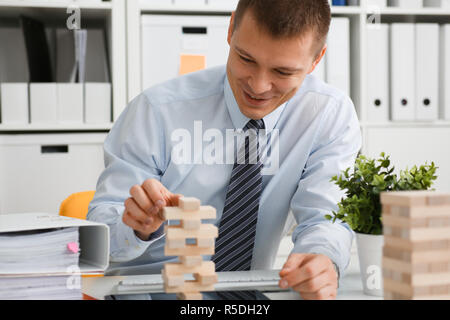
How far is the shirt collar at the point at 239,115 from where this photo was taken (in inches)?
48.1

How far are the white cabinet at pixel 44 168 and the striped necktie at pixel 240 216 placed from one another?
0.92 metres

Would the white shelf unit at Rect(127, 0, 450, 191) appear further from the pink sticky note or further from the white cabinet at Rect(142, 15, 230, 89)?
the pink sticky note

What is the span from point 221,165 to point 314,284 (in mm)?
534

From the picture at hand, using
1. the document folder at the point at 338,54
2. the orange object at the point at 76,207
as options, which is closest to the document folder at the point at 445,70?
the document folder at the point at 338,54

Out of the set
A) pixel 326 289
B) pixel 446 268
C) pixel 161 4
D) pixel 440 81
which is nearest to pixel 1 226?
pixel 326 289

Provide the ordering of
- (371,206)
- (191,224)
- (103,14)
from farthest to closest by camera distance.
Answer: (103,14) < (371,206) < (191,224)

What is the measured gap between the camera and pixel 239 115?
1.23 m

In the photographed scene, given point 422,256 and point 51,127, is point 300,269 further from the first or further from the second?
point 51,127

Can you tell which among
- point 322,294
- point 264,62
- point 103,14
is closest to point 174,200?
point 322,294

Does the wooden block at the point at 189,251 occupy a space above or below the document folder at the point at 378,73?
below

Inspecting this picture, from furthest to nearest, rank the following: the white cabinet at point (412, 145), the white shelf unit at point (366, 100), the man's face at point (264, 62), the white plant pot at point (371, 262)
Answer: the white cabinet at point (412, 145) → the white shelf unit at point (366, 100) → the man's face at point (264, 62) → the white plant pot at point (371, 262)

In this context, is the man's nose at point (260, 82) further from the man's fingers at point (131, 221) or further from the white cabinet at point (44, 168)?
the white cabinet at point (44, 168)

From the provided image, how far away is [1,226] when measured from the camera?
2.59 ft

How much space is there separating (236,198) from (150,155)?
227 millimetres
